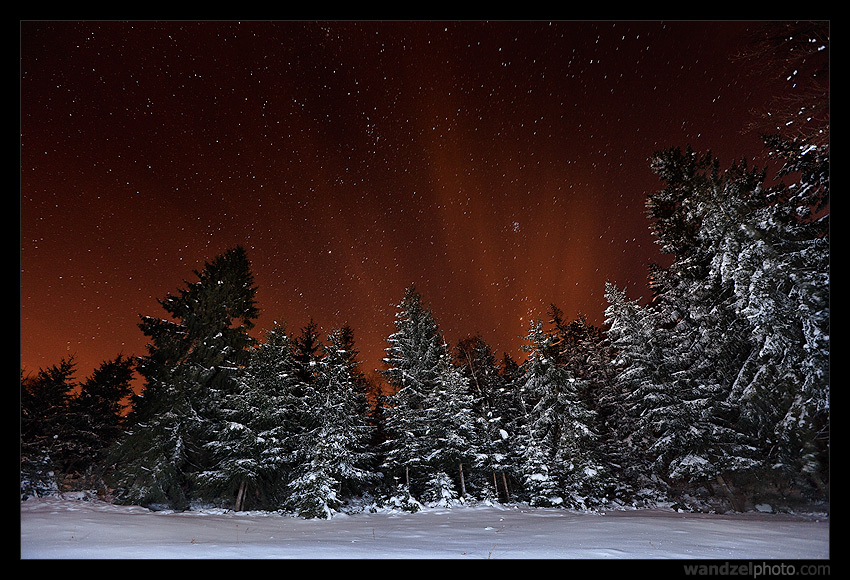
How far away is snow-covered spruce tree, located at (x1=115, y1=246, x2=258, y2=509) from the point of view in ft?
58.6

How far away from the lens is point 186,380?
19.2 metres

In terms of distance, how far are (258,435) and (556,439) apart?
1545cm

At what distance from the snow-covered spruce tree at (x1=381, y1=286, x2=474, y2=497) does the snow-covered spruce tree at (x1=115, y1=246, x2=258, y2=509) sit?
828cm

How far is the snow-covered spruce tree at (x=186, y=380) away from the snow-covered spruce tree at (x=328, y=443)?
391 cm

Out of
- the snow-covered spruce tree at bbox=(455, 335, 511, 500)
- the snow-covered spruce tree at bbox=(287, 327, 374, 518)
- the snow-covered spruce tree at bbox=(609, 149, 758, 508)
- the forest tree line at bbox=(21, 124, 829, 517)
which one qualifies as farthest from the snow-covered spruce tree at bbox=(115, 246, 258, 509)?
the snow-covered spruce tree at bbox=(609, 149, 758, 508)

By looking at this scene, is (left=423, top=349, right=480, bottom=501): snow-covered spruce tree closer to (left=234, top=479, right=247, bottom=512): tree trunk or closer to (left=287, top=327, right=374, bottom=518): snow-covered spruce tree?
(left=287, top=327, right=374, bottom=518): snow-covered spruce tree

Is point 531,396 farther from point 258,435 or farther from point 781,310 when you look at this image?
point 258,435

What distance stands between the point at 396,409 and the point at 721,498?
54.3 ft

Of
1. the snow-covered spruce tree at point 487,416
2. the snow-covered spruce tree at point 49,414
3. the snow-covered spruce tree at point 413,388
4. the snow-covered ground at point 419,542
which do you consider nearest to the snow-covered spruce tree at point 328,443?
the snow-covered spruce tree at point 413,388

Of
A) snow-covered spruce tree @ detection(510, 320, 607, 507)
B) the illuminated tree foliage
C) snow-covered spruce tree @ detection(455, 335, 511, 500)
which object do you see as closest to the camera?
the illuminated tree foliage

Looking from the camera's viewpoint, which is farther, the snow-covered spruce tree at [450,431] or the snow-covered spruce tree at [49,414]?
the snow-covered spruce tree at [49,414]

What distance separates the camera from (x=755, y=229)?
14516 millimetres

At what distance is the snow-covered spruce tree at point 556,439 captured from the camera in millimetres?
21391

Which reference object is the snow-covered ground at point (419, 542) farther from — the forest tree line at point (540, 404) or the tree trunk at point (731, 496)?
the tree trunk at point (731, 496)
